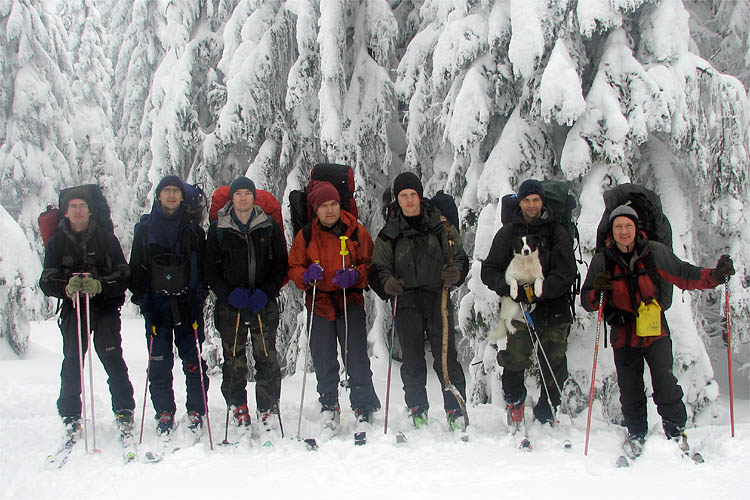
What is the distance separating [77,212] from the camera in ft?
14.9

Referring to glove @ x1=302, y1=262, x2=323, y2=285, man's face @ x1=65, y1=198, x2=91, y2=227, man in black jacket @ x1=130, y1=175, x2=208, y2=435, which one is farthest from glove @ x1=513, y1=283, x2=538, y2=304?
man's face @ x1=65, y1=198, x2=91, y2=227

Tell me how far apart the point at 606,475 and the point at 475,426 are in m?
1.46

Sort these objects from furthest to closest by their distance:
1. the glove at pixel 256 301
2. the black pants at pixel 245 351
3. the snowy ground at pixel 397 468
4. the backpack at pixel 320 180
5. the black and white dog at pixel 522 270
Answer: the backpack at pixel 320 180, the black pants at pixel 245 351, the glove at pixel 256 301, the black and white dog at pixel 522 270, the snowy ground at pixel 397 468

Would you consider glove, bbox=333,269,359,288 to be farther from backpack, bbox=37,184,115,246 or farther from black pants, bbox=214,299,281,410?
backpack, bbox=37,184,115,246

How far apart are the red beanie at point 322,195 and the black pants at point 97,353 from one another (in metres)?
2.05

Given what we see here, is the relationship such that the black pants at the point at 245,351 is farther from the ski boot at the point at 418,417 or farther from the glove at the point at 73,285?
the ski boot at the point at 418,417

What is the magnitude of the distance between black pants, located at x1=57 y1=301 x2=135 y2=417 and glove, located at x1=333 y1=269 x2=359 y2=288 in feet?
6.64

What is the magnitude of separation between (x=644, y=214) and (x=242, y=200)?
3501 millimetres

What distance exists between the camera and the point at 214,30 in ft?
36.0

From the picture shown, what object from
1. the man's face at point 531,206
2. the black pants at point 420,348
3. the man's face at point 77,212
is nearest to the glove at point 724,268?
the man's face at point 531,206

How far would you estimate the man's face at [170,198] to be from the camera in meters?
4.56

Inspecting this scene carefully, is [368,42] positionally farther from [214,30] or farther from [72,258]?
[72,258]

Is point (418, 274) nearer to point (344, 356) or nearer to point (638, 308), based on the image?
point (344, 356)

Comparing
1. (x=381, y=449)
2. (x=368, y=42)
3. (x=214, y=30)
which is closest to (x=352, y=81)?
(x=368, y=42)
